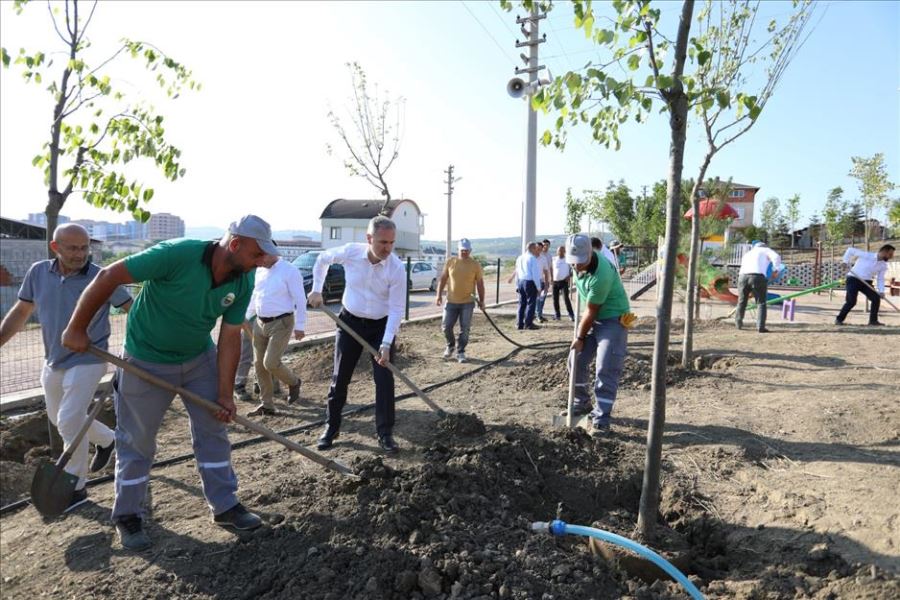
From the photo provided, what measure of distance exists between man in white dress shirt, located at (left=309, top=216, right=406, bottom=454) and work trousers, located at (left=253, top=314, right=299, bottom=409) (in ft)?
3.92

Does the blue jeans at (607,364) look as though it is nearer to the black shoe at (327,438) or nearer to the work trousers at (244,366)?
the black shoe at (327,438)

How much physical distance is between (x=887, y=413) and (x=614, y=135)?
376 centimetres

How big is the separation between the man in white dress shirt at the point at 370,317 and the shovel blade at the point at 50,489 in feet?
5.72

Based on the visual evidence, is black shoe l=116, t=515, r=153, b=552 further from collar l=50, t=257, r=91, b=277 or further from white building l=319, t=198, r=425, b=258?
white building l=319, t=198, r=425, b=258

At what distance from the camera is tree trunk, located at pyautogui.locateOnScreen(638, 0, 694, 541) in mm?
2668

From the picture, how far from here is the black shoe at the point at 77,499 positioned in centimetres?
366

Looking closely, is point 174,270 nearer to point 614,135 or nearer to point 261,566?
point 261,566

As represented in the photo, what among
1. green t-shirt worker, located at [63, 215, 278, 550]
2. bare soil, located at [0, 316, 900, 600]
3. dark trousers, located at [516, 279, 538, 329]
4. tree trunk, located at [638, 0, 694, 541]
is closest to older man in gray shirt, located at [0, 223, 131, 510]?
bare soil, located at [0, 316, 900, 600]

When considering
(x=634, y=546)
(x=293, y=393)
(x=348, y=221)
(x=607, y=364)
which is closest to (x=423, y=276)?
(x=293, y=393)

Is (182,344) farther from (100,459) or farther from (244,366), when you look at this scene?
(244,366)

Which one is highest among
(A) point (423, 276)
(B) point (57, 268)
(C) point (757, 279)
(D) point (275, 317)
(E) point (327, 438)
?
(B) point (57, 268)

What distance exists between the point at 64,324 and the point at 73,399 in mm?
465

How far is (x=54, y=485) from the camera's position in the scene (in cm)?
327

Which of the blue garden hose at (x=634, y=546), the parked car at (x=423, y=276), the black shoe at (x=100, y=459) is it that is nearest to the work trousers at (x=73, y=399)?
the black shoe at (x=100, y=459)
